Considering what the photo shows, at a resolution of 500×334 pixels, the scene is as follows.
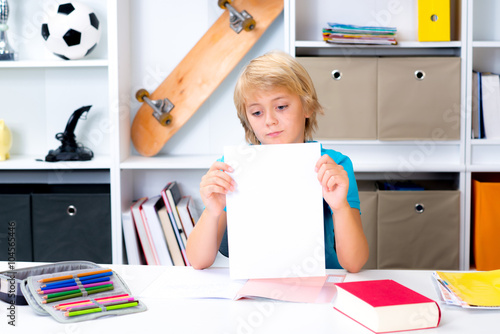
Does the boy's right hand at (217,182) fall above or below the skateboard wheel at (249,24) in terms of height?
below

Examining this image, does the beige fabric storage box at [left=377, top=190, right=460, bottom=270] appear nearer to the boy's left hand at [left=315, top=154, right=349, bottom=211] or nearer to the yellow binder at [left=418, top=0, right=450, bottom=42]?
the yellow binder at [left=418, top=0, right=450, bottom=42]

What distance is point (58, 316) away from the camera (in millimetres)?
950

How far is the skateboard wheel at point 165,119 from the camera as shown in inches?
95.7

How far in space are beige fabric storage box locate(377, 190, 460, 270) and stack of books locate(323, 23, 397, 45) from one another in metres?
0.59

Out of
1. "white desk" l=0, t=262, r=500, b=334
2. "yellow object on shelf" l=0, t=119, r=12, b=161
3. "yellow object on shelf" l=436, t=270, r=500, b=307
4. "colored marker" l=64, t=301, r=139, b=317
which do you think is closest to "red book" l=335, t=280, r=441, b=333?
"white desk" l=0, t=262, r=500, b=334

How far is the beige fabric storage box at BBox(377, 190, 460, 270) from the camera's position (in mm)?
2195

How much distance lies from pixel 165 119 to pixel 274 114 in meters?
1.18

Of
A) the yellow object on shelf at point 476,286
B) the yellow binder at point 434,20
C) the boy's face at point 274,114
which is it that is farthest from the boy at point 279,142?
the yellow binder at point 434,20

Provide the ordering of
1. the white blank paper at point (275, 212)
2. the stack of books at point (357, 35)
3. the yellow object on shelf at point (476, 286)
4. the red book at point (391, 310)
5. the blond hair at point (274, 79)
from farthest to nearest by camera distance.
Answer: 1. the stack of books at point (357, 35)
2. the blond hair at point (274, 79)
3. the white blank paper at point (275, 212)
4. the yellow object on shelf at point (476, 286)
5. the red book at point (391, 310)

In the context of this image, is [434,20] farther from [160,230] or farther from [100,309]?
[100,309]

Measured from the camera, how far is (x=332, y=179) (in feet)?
3.60

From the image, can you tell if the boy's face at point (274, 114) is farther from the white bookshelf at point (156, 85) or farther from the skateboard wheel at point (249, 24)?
the skateboard wheel at point (249, 24)

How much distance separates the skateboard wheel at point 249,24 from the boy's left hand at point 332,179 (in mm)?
1355

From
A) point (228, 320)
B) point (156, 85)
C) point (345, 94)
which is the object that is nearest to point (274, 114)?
point (228, 320)
